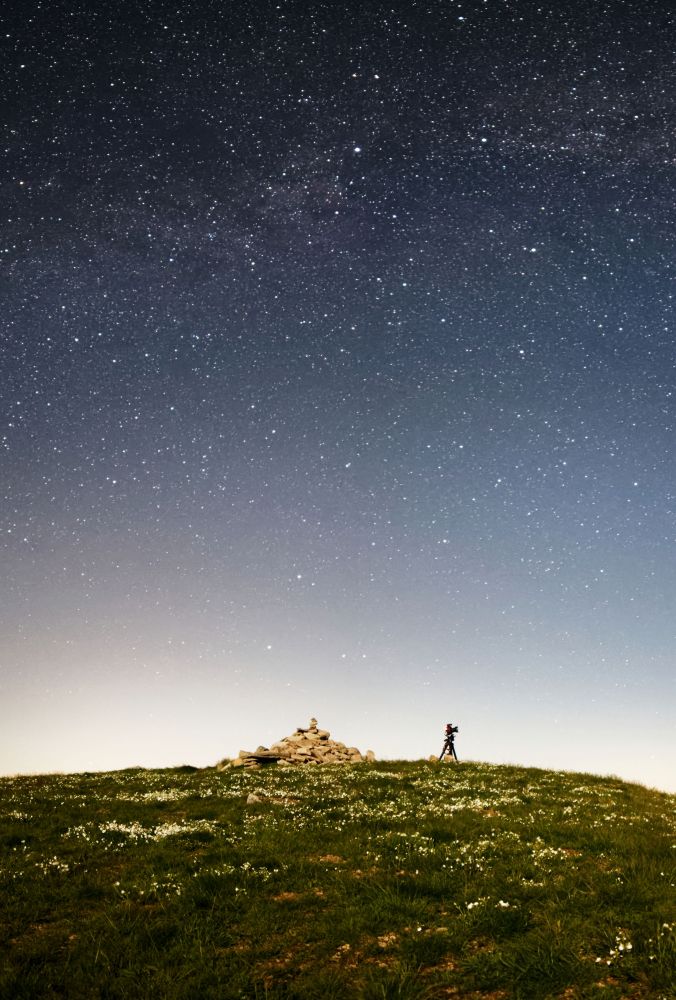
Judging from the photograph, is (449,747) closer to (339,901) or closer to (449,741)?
(449,741)

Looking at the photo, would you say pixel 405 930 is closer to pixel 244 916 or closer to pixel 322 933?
pixel 322 933

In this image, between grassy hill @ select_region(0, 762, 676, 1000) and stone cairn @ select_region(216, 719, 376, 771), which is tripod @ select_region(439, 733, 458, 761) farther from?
grassy hill @ select_region(0, 762, 676, 1000)

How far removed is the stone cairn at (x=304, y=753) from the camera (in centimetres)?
3222

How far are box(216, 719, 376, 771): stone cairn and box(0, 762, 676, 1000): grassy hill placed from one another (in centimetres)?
1557

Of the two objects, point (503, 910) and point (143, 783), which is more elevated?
point (503, 910)

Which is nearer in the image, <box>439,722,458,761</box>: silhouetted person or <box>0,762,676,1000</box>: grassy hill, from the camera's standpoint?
<box>0,762,676,1000</box>: grassy hill

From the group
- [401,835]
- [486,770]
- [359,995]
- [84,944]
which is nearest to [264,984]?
[359,995]

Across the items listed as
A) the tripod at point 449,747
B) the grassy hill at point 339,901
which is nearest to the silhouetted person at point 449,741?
the tripod at point 449,747

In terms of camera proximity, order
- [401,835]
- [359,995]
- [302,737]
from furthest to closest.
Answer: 1. [302,737]
2. [401,835]
3. [359,995]

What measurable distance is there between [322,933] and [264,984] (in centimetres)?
152

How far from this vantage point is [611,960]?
24.2ft

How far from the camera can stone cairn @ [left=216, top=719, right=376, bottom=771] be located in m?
32.2

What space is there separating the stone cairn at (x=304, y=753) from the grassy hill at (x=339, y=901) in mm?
15565

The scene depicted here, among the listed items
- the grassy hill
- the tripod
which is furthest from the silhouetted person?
the grassy hill
